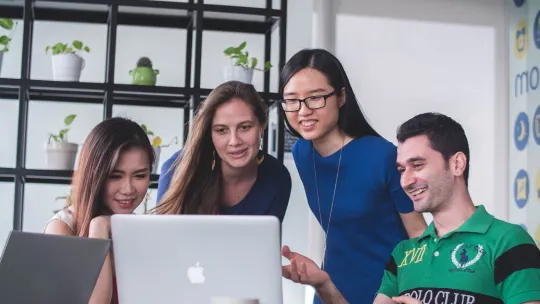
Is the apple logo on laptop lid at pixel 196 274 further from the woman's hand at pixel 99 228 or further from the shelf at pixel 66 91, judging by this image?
the shelf at pixel 66 91

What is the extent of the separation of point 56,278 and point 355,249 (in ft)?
3.64

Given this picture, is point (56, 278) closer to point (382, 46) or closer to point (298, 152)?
point (298, 152)

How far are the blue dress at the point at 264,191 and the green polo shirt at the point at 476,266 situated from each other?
0.62 m

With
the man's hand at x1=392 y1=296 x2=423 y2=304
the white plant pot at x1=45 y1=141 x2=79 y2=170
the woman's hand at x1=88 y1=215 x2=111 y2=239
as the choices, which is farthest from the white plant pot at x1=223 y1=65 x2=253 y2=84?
the man's hand at x1=392 y1=296 x2=423 y2=304

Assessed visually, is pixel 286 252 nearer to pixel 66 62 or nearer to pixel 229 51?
pixel 229 51

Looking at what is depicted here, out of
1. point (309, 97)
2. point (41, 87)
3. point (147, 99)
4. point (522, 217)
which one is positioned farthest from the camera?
point (522, 217)

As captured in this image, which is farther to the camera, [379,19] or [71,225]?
[379,19]

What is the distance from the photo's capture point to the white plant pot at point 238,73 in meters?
3.71

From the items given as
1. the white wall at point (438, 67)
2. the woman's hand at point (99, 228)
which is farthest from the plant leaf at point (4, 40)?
the woman's hand at point (99, 228)

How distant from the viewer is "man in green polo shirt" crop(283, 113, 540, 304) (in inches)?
66.9

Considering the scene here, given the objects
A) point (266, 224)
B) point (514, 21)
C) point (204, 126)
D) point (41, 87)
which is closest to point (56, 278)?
point (266, 224)

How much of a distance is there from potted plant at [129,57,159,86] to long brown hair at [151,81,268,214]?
1.39 m

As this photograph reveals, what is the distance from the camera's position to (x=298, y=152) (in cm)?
246

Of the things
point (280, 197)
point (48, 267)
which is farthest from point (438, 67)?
point (48, 267)
